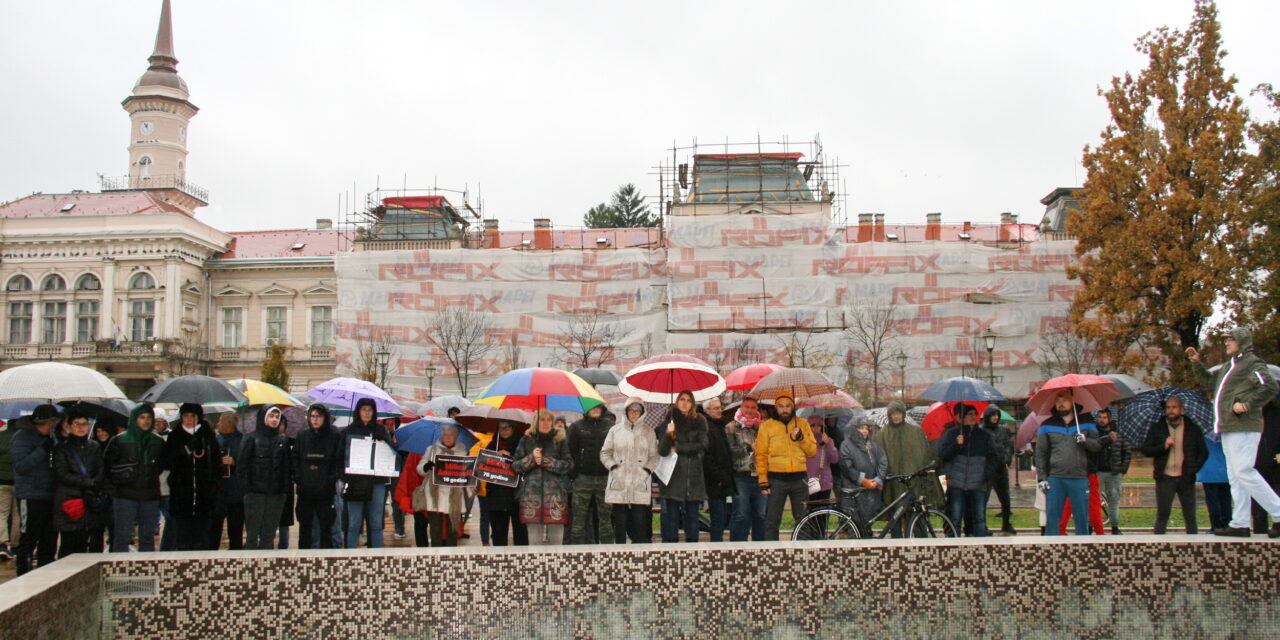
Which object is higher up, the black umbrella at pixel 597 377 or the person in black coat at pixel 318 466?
the black umbrella at pixel 597 377

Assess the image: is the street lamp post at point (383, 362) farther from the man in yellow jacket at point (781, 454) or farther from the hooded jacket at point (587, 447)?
the man in yellow jacket at point (781, 454)

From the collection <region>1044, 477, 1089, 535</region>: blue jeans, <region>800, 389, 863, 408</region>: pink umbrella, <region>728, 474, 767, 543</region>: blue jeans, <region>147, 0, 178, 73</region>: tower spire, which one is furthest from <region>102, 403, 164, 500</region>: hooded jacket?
<region>147, 0, 178, 73</region>: tower spire

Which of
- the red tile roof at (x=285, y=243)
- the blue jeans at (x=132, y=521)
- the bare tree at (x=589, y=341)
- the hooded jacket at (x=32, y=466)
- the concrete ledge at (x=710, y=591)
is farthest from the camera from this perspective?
the red tile roof at (x=285, y=243)

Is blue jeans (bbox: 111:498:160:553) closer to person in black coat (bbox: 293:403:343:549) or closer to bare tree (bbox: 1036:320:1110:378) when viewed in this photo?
person in black coat (bbox: 293:403:343:549)

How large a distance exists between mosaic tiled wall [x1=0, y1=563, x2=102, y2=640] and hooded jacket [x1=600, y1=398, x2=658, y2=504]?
4399mm

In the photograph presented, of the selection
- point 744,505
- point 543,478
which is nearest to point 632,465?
point 543,478

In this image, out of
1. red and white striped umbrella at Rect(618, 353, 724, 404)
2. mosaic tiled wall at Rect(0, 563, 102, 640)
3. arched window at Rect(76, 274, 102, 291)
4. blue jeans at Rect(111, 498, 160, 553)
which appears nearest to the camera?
mosaic tiled wall at Rect(0, 563, 102, 640)

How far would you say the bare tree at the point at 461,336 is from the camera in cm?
3944

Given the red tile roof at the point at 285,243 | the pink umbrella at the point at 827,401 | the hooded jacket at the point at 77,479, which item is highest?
the red tile roof at the point at 285,243

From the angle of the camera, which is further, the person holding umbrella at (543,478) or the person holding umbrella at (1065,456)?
the person holding umbrella at (1065,456)

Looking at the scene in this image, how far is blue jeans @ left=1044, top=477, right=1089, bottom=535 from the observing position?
1044 centimetres

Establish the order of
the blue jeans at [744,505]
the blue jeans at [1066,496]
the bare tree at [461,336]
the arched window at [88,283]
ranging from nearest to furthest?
the blue jeans at [1066,496], the blue jeans at [744,505], the bare tree at [461,336], the arched window at [88,283]

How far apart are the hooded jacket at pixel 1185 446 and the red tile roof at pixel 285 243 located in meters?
48.4

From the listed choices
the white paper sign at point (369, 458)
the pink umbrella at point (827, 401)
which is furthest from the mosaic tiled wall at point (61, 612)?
the pink umbrella at point (827, 401)
